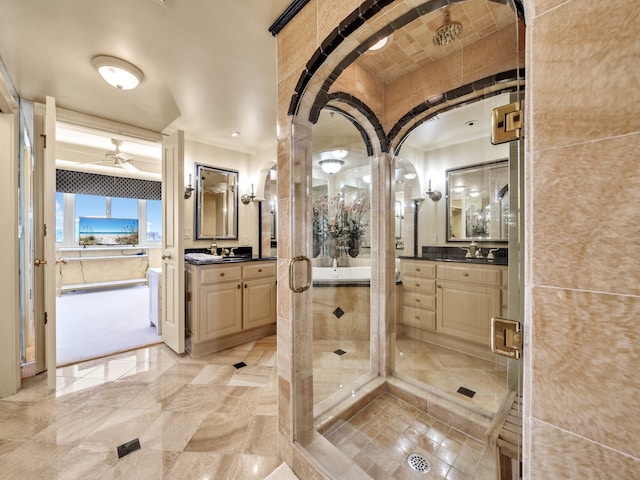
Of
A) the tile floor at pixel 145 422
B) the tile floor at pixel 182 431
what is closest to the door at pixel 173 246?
the tile floor at pixel 145 422

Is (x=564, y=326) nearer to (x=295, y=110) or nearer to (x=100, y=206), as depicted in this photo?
(x=295, y=110)

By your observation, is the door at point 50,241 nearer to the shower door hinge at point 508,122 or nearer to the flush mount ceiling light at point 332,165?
the flush mount ceiling light at point 332,165

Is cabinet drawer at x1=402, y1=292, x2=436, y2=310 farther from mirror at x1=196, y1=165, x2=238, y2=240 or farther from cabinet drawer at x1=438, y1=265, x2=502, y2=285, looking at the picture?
mirror at x1=196, y1=165, x2=238, y2=240

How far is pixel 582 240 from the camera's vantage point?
1.63ft

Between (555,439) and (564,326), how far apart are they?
237 millimetres

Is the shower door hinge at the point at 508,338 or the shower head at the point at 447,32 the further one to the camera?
the shower head at the point at 447,32

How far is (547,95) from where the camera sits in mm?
533

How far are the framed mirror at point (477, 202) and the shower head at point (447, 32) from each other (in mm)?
790

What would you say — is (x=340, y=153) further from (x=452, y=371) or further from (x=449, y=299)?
(x=452, y=371)

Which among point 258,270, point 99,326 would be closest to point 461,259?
point 258,270

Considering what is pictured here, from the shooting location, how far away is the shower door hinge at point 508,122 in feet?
2.18

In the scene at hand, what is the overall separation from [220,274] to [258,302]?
0.57m

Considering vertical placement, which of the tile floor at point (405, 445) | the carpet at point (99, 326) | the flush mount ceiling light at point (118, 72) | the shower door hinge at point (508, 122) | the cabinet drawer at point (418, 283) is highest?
the flush mount ceiling light at point (118, 72)

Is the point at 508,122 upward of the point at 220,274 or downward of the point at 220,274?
upward
